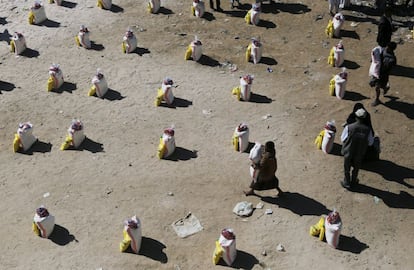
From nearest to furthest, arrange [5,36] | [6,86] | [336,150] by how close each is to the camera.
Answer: [336,150]
[6,86]
[5,36]

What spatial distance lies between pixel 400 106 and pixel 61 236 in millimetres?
7309

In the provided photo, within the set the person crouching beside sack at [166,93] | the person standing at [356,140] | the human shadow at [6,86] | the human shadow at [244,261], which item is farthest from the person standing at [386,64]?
the human shadow at [6,86]

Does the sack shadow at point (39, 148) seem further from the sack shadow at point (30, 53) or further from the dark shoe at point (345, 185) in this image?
the dark shoe at point (345, 185)

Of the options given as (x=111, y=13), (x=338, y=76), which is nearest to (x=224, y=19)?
(x=111, y=13)

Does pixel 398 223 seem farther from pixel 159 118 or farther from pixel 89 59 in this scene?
pixel 89 59

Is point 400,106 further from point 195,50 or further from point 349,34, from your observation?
point 195,50

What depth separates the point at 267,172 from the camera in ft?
32.7

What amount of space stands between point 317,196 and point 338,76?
10.9 ft

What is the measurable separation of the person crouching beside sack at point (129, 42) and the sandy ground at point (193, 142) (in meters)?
0.19

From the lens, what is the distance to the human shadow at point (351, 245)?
378 inches

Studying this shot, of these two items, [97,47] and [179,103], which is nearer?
[179,103]

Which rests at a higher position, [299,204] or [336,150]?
[336,150]

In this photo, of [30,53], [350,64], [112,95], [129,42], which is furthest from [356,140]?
[30,53]

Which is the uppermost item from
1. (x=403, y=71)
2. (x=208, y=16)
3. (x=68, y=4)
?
(x=68, y=4)
